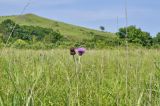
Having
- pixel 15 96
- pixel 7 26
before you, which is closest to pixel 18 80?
pixel 15 96

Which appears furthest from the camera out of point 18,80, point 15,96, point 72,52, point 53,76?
point 53,76

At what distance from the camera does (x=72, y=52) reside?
2.09m

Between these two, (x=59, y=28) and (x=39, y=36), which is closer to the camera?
(x=39, y=36)

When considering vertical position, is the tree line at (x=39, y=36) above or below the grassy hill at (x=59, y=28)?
below

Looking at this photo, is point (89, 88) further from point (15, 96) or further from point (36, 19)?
point (36, 19)

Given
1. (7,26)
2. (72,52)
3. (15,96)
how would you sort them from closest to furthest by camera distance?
(15,96)
(72,52)
(7,26)

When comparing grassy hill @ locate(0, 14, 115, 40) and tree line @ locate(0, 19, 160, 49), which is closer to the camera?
grassy hill @ locate(0, 14, 115, 40)

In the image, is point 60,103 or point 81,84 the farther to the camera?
point 81,84

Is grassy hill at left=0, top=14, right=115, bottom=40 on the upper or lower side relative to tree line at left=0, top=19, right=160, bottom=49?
upper

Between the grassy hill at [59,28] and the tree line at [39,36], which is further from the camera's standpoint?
the tree line at [39,36]

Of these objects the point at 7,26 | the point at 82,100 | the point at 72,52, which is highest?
the point at 7,26

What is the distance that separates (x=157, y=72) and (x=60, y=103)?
2.66 ft

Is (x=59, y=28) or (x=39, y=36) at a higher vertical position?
(x=59, y=28)

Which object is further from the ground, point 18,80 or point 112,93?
point 18,80
